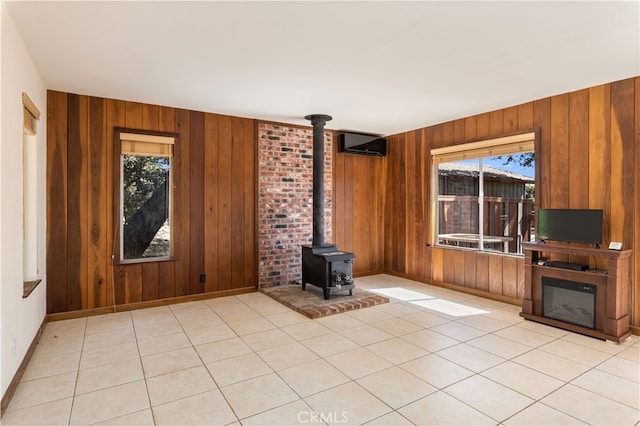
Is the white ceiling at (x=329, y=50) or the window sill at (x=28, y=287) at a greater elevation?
the white ceiling at (x=329, y=50)

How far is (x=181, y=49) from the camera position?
279 cm

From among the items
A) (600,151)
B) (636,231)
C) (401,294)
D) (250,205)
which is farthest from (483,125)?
(250,205)

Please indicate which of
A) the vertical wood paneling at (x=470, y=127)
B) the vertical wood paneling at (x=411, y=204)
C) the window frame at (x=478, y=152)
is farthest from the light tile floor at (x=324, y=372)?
the vertical wood paneling at (x=470, y=127)

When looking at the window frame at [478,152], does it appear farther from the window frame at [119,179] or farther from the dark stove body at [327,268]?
the window frame at [119,179]

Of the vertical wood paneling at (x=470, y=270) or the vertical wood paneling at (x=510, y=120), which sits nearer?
the vertical wood paneling at (x=510, y=120)

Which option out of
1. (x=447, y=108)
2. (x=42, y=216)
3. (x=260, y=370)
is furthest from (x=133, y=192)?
(x=447, y=108)

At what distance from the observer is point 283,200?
525 cm

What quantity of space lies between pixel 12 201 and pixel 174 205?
6.74 ft

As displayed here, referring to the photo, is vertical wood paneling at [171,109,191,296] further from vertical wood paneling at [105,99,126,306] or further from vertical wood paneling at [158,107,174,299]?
vertical wood paneling at [105,99,126,306]

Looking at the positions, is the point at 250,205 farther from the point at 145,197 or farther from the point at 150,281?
the point at 150,281

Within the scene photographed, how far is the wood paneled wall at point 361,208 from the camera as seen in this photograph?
5906 millimetres

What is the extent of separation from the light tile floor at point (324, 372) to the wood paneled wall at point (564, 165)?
0.87 meters

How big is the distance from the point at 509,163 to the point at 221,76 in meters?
3.66

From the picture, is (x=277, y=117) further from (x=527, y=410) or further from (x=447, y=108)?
(x=527, y=410)
